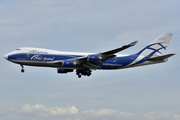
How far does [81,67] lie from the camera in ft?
139

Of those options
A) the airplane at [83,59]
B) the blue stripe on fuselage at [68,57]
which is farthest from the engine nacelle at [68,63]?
the blue stripe on fuselage at [68,57]

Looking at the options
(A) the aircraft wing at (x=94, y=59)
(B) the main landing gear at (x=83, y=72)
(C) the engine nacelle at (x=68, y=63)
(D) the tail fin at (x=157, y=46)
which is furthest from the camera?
(D) the tail fin at (x=157, y=46)

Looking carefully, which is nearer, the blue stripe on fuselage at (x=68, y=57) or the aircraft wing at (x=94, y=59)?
the aircraft wing at (x=94, y=59)

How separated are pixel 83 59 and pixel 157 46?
15.9 meters

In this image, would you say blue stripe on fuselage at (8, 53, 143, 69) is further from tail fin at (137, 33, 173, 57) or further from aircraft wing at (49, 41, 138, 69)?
tail fin at (137, 33, 173, 57)

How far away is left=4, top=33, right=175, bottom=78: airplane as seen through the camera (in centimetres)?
3947

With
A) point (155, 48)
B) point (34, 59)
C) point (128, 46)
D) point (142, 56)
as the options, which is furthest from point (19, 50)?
point (155, 48)

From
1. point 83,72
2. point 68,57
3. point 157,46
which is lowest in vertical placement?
point 83,72

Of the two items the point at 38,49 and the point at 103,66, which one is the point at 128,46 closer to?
the point at 103,66

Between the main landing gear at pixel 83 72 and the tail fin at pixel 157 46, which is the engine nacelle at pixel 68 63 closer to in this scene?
the main landing gear at pixel 83 72

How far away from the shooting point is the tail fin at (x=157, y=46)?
1840 inches

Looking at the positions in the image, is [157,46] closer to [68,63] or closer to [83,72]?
[83,72]

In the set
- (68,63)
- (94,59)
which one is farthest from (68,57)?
(94,59)

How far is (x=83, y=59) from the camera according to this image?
40.3 meters
